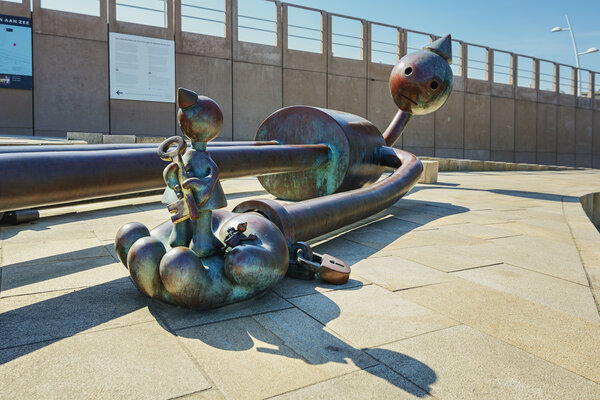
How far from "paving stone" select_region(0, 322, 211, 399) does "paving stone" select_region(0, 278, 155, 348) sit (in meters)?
0.07

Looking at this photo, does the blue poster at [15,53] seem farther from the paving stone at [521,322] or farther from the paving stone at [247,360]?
the paving stone at [521,322]

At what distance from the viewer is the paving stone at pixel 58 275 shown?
1883 mm

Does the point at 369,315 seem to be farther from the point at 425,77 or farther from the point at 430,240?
the point at 425,77

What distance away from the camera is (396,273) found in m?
2.16

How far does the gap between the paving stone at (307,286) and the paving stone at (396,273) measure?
0.26 feet

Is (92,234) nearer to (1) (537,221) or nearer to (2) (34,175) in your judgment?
(2) (34,175)

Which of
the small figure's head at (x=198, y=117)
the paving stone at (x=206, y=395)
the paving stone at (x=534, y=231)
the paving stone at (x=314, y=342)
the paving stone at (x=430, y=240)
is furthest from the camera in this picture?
the paving stone at (x=534, y=231)

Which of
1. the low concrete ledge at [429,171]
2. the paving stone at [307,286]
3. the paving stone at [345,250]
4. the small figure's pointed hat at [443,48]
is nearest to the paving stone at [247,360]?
the paving stone at [307,286]

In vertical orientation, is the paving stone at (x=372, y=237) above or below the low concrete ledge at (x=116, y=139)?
below

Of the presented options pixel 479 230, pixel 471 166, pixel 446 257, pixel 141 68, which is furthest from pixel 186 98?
pixel 471 166

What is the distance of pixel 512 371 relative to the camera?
1.25 metres

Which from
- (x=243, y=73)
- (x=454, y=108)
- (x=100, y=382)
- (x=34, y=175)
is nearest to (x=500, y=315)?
(x=100, y=382)

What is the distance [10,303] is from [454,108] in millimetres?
18834

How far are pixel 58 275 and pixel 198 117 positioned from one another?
1006mm
